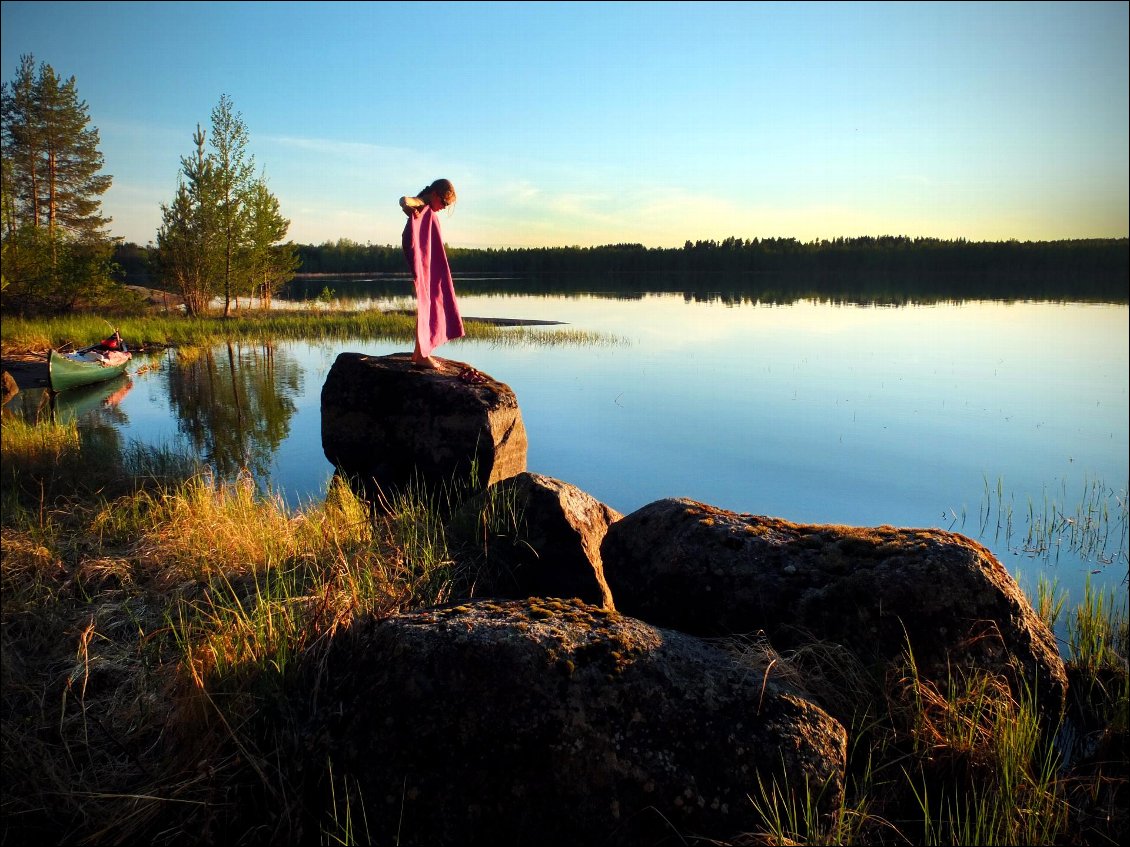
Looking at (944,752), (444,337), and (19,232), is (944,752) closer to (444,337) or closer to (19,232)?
(444,337)

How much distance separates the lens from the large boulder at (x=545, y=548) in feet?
16.5

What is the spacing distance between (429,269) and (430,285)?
0.19 metres

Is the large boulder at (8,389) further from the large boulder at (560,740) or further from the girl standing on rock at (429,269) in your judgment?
the large boulder at (560,740)

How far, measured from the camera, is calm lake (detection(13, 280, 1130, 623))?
32.0 feet

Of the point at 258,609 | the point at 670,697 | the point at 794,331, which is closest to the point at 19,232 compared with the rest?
the point at 794,331

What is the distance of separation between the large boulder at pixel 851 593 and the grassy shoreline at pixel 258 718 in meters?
0.24

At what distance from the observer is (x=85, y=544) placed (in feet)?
20.6

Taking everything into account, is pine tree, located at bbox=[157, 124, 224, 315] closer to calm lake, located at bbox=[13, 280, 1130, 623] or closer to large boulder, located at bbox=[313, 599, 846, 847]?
calm lake, located at bbox=[13, 280, 1130, 623]

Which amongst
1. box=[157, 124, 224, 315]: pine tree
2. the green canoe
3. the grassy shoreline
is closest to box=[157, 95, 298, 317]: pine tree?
box=[157, 124, 224, 315]: pine tree

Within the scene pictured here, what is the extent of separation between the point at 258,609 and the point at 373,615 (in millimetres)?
618

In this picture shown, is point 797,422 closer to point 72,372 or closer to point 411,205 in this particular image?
point 411,205

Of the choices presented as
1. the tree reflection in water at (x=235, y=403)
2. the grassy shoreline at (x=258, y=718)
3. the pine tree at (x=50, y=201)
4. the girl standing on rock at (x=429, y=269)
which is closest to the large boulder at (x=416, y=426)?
the girl standing on rock at (x=429, y=269)

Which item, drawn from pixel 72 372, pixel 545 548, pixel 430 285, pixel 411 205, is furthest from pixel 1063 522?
pixel 72 372

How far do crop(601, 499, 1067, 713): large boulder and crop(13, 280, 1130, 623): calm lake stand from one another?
4134mm
